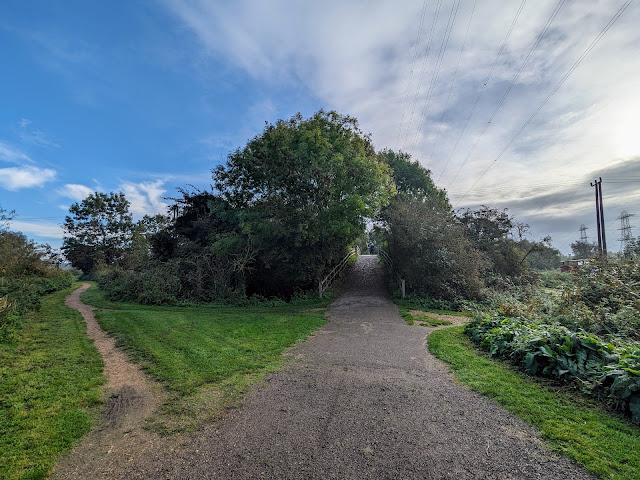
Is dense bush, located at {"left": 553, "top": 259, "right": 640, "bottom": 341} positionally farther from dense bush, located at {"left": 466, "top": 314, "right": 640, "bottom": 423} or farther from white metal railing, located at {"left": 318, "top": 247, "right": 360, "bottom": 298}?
white metal railing, located at {"left": 318, "top": 247, "right": 360, "bottom": 298}

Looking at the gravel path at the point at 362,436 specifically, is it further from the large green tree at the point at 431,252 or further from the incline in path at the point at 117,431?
the large green tree at the point at 431,252

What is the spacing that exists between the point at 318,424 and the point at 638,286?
897 cm

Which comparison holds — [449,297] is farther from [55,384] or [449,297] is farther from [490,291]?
[55,384]

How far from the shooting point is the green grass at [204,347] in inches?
155

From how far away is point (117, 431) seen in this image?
3.31 metres

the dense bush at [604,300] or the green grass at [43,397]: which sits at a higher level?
the dense bush at [604,300]

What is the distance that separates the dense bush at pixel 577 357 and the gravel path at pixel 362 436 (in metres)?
1.40

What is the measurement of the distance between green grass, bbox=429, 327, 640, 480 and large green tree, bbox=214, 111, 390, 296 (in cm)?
827

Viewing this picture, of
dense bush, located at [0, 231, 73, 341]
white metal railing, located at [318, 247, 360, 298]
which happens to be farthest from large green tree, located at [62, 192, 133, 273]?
white metal railing, located at [318, 247, 360, 298]

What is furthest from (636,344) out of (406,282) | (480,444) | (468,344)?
(406,282)

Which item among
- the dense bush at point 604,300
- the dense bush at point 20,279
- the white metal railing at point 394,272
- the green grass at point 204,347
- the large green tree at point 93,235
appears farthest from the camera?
the large green tree at point 93,235

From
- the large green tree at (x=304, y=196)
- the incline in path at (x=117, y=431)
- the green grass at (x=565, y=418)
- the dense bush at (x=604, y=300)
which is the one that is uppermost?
the large green tree at (x=304, y=196)

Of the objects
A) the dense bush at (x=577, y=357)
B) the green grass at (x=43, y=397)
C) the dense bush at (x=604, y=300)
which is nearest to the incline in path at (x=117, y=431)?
the green grass at (x=43, y=397)

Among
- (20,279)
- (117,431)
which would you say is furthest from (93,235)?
(117,431)
